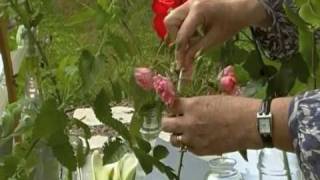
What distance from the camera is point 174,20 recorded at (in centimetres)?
111

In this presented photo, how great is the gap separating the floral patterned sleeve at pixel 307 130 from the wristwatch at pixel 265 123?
0.03 m

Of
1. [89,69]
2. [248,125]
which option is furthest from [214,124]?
[89,69]

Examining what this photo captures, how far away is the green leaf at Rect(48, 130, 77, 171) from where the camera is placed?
104cm

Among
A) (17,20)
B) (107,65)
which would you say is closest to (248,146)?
(107,65)

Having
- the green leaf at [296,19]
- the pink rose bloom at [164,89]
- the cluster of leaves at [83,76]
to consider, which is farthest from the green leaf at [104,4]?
the green leaf at [296,19]

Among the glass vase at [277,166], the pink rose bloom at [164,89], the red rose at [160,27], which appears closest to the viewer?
the pink rose bloom at [164,89]

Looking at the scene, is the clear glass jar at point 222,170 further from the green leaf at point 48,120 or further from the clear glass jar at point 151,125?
the green leaf at point 48,120

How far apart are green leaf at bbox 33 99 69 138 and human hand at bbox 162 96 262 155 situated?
0.12 meters

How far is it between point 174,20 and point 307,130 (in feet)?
0.86

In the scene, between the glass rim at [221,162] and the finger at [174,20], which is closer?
the finger at [174,20]

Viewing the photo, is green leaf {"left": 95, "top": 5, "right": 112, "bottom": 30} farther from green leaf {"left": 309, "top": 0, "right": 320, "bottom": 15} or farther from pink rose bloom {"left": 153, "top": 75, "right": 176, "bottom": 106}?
green leaf {"left": 309, "top": 0, "right": 320, "bottom": 15}

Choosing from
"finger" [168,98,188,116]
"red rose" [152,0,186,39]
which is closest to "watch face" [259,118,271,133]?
"finger" [168,98,188,116]

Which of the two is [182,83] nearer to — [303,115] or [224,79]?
[224,79]

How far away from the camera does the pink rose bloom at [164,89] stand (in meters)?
1.02
